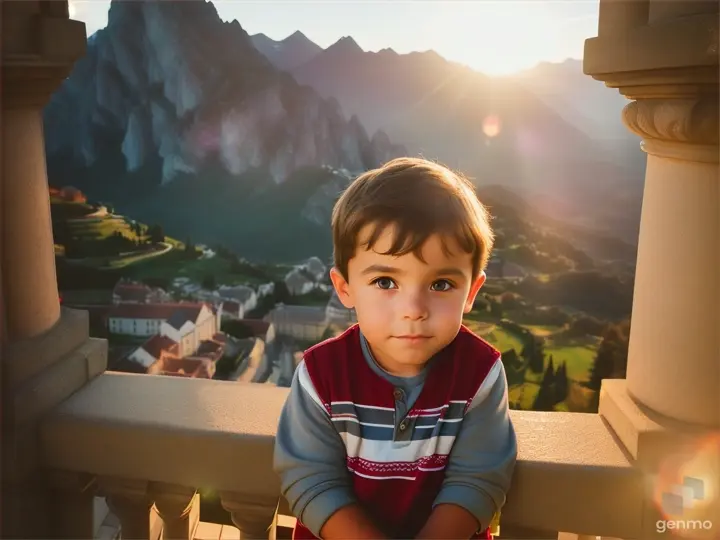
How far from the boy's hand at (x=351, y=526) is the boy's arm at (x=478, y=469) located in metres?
0.08

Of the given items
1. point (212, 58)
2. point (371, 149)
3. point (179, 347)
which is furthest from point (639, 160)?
point (212, 58)

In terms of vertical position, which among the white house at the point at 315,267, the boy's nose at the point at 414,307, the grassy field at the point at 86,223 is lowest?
the white house at the point at 315,267

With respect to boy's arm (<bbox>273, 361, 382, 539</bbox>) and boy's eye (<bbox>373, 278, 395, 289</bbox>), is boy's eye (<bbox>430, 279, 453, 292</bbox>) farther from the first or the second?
boy's arm (<bbox>273, 361, 382, 539</bbox>)

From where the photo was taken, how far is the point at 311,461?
0.99 m

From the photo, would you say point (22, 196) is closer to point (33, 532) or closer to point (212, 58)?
point (33, 532)

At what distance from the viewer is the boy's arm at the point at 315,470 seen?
3.17 feet

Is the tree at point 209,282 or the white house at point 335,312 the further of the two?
the tree at point 209,282

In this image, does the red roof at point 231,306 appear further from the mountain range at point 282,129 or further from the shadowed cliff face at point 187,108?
the shadowed cliff face at point 187,108

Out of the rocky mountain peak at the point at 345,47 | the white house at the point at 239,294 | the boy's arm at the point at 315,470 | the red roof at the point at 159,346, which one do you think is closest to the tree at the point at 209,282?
the white house at the point at 239,294

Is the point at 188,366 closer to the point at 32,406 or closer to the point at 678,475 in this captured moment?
the point at 32,406

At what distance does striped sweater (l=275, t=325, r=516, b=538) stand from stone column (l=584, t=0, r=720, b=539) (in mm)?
284

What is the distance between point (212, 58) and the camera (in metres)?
16.0

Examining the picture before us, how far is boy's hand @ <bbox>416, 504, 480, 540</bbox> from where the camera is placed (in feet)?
3.15

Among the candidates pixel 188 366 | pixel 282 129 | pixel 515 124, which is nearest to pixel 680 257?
pixel 188 366
